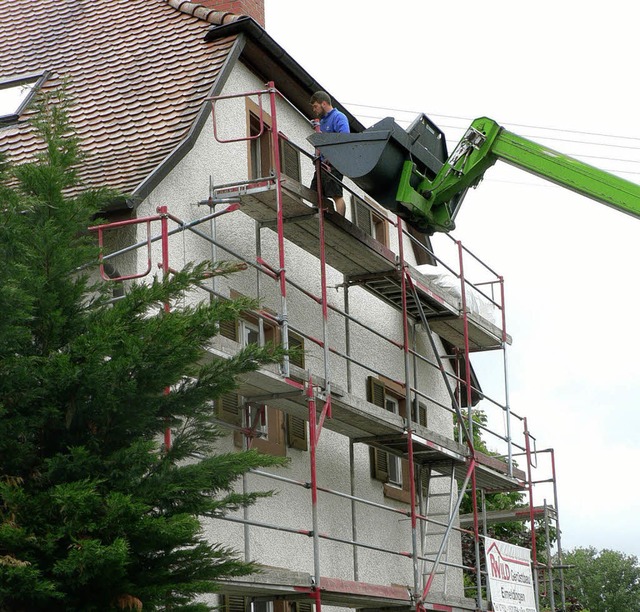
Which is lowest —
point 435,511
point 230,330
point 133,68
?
point 435,511

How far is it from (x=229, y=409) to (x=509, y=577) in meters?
5.31

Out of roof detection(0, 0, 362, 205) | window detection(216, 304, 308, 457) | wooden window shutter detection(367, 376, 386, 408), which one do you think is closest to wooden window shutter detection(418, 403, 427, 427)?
wooden window shutter detection(367, 376, 386, 408)

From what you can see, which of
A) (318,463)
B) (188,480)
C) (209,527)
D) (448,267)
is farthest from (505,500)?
(188,480)

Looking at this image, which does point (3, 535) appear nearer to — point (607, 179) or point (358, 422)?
point (358, 422)

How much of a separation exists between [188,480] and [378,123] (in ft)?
23.7

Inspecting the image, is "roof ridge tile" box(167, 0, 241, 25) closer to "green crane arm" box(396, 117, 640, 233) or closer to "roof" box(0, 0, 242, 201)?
"roof" box(0, 0, 242, 201)

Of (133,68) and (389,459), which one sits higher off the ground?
(133,68)

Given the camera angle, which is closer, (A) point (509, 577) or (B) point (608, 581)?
(A) point (509, 577)

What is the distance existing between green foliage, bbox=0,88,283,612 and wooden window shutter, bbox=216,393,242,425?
4.34m

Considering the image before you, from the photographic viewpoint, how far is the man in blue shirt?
15.1 meters

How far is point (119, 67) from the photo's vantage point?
16.4 meters

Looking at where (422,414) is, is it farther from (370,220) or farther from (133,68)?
(133,68)

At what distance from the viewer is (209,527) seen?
43.9ft

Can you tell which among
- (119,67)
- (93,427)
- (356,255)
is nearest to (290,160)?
(356,255)
